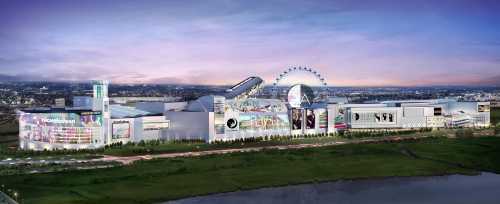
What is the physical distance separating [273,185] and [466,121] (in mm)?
42751

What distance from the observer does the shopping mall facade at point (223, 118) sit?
141 feet

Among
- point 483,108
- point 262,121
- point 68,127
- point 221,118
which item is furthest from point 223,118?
point 483,108

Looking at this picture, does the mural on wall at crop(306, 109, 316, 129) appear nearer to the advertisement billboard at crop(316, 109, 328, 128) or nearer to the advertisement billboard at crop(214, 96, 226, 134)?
the advertisement billboard at crop(316, 109, 328, 128)

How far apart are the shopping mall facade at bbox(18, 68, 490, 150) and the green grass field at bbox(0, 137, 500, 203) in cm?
998

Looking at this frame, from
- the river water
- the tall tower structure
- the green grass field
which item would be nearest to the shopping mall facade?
the tall tower structure

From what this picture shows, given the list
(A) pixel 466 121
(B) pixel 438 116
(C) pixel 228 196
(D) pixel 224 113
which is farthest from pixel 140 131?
(A) pixel 466 121

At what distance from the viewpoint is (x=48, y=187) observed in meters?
26.7

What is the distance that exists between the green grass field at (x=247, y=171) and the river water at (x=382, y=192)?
3.46ft

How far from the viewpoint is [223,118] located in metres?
49.3

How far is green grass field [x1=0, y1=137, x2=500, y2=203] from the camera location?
86.1 ft

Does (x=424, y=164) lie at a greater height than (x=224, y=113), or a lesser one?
lesser

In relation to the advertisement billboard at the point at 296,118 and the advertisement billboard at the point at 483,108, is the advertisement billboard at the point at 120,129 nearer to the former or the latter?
the advertisement billboard at the point at 296,118

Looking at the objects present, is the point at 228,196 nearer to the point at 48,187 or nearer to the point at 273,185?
the point at 273,185

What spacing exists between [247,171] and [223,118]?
56.4 feet
